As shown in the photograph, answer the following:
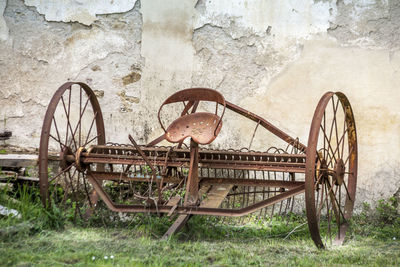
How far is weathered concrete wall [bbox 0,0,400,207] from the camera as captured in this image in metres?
4.78

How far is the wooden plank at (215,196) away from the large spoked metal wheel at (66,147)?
1.03 metres

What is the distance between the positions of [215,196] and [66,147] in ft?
4.13

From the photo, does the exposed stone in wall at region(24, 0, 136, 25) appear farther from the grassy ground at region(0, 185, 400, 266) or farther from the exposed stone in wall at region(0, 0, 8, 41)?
the grassy ground at region(0, 185, 400, 266)

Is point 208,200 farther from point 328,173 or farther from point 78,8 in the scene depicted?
point 78,8

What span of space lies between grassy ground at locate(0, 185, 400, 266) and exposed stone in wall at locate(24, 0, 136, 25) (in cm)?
183

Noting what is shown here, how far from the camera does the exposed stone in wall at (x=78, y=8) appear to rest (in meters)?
5.17

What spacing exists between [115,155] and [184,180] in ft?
1.94

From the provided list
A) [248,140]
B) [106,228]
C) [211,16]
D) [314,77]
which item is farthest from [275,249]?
[211,16]

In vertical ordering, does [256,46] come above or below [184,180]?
above

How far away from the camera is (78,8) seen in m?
5.21

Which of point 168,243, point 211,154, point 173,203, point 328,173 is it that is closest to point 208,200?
point 173,203

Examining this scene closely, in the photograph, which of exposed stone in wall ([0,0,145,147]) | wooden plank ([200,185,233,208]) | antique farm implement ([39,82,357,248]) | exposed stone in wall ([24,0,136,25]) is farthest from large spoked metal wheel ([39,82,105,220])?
wooden plank ([200,185,233,208])

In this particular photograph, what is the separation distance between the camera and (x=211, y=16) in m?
5.05

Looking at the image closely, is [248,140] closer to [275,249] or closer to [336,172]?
[336,172]
